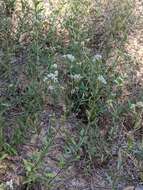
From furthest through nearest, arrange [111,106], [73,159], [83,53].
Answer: [83,53], [111,106], [73,159]

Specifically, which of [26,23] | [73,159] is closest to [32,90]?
[73,159]

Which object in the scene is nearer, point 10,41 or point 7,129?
point 7,129

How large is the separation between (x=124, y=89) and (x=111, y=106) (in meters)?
0.46

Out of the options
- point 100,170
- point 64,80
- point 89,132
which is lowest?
point 100,170

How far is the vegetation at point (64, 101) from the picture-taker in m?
3.53

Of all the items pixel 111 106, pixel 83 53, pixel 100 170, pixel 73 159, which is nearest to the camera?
pixel 73 159

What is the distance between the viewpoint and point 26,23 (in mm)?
4609

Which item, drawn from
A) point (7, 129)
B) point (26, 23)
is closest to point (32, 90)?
point (7, 129)

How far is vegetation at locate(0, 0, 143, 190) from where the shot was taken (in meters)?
3.53

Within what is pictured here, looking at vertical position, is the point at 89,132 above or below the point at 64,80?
below

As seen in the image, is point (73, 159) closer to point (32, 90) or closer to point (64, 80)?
point (32, 90)

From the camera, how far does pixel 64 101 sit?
4199 mm

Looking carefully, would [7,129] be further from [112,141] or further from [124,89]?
[124,89]

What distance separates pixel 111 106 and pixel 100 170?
0.70m
